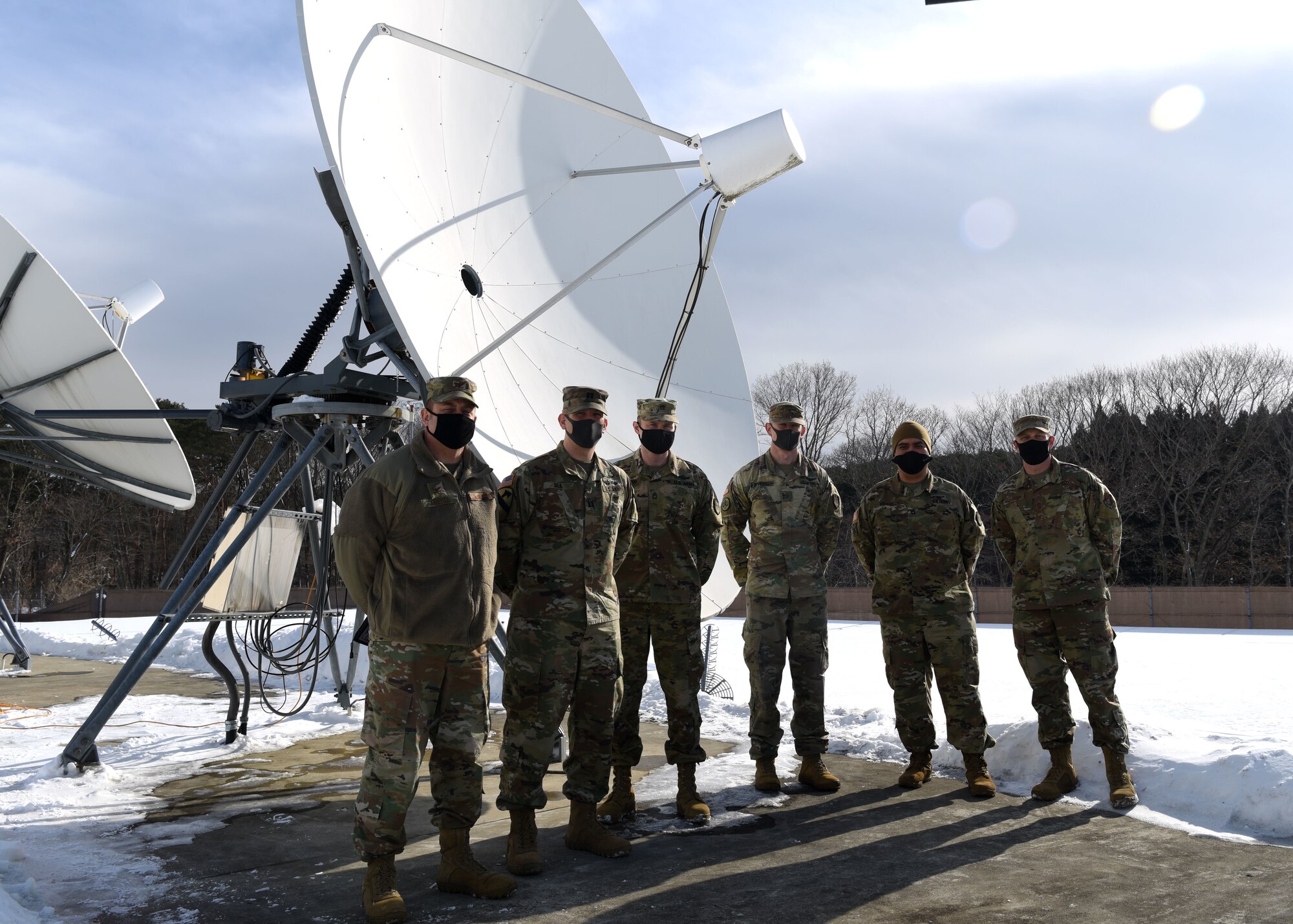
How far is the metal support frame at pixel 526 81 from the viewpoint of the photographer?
629cm

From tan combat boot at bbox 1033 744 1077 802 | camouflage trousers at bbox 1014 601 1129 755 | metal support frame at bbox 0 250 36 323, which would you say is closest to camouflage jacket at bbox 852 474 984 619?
camouflage trousers at bbox 1014 601 1129 755

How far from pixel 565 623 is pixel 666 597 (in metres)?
1.02

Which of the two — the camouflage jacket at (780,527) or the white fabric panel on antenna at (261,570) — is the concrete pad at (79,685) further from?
the camouflage jacket at (780,527)

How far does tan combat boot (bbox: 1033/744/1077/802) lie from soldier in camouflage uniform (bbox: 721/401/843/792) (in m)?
1.24

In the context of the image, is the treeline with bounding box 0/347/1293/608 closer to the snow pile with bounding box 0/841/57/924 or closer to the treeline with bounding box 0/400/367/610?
the treeline with bounding box 0/400/367/610

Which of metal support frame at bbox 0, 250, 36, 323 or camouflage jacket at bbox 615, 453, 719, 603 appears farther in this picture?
metal support frame at bbox 0, 250, 36, 323

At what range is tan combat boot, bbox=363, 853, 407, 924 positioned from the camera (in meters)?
3.62

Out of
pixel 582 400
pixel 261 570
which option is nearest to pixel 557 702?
pixel 582 400

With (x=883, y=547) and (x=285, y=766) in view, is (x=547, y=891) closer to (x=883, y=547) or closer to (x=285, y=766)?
(x=883, y=547)

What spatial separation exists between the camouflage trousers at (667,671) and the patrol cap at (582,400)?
124 centimetres

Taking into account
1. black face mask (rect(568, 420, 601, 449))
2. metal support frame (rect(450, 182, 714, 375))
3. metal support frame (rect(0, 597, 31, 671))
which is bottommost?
metal support frame (rect(0, 597, 31, 671))

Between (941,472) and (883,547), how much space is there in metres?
40.9

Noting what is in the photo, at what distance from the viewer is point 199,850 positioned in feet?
15.6

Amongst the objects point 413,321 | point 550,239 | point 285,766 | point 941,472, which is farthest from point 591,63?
point 941,472
